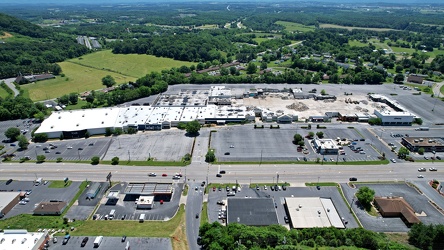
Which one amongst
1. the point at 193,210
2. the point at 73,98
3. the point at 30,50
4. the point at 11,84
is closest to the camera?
the point at 193,210

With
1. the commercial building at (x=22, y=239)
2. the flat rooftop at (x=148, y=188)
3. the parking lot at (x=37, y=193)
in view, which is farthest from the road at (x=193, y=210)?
the parking lot at (x=37, y=193)

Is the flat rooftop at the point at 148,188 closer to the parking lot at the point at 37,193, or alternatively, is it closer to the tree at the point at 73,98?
the parking lot at the point at 37,193

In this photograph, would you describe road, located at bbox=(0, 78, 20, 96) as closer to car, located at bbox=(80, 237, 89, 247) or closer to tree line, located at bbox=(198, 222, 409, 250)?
car, located at bbox=(80, 237, 89, 247)

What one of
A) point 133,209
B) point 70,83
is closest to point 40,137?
point 133,209

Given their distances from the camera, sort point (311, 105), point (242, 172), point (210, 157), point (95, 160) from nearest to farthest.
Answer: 1. point (242, 172)
2. point (95, 160)
3. point (210, 157)
4. point (311, 105)

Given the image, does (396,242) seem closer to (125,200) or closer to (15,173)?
(125,200)

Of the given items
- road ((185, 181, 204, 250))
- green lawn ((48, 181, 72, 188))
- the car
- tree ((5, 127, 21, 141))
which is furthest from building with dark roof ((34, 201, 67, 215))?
tree ((5, 127, 21, 141))

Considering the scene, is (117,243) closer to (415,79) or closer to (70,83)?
(70,83)
